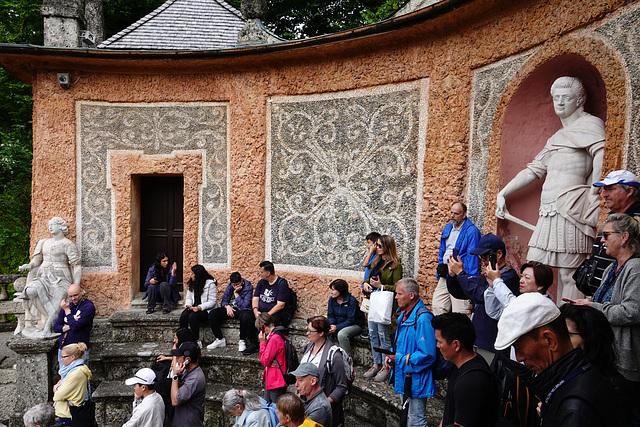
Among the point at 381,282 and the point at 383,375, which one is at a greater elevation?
the point at 381,282

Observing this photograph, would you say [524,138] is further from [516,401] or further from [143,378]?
[143,378]

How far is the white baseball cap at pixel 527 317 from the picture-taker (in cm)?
179

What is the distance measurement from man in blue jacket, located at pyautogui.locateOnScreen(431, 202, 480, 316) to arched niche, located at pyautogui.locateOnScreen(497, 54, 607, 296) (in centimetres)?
38

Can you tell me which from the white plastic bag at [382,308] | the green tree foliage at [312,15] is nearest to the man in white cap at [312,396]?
the white plastic bag at [382,308]

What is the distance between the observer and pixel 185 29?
8281 mm

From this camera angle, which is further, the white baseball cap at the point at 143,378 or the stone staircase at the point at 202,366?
the stone staircase at the point at 202,366

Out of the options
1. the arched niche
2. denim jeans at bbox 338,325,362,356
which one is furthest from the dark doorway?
the arched niche

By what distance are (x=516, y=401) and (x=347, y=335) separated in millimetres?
3242

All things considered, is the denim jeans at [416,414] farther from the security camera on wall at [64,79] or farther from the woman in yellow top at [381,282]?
the security camera on wall at [64,79]

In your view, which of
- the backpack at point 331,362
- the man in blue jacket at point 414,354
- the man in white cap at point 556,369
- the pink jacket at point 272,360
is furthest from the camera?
the pink jacket at point 272,360

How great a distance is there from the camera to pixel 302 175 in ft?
22.2

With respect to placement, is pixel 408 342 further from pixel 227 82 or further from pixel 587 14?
pixel 227 82

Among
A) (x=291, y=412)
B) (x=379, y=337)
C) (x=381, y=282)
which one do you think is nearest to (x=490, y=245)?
(x=291, y=412)

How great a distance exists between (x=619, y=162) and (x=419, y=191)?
99.2 inches
